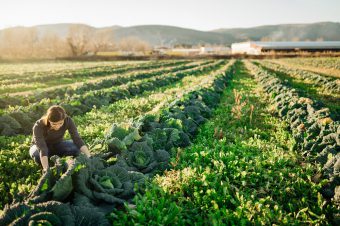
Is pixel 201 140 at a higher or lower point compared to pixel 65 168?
lower

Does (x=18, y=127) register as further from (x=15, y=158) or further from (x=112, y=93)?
(x=112, y=93)

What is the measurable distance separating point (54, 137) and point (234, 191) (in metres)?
3.47

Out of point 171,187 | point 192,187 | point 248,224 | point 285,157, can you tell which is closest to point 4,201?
point 171,187

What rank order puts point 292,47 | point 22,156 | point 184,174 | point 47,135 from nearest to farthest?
point 184,174, point 47,135, point 22,156, point 292,47

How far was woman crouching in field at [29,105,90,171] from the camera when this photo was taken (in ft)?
17.7

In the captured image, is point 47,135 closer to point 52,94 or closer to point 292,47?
point 52,94

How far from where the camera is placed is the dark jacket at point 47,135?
5527 mm

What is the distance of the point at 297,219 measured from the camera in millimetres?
4473

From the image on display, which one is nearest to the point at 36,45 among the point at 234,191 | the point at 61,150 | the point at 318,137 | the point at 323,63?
the point at 323,63

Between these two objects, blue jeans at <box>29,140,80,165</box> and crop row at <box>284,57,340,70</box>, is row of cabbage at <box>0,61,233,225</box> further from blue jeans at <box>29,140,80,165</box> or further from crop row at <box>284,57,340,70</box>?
crop row at <box>284,57,340,70</box>

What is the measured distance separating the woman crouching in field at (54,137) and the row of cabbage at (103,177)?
0.53m

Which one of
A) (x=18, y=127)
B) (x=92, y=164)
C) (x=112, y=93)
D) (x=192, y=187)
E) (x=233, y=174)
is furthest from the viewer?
(x=112, y=93)

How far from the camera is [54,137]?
6.00 meters

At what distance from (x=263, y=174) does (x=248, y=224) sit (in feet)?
5.03
